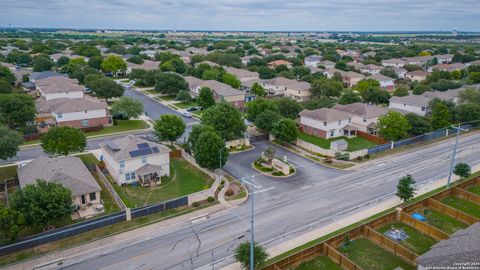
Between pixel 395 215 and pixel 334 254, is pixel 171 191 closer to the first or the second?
pixel 334 254

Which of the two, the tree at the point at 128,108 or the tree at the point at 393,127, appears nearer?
the tree at the point at 393,127

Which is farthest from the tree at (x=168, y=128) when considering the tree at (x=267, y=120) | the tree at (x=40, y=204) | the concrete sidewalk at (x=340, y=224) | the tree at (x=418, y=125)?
the tree at (x=418, y=125)

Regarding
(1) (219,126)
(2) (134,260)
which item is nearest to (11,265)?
(2) (134,260)

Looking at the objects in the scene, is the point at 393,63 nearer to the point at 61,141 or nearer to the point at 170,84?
the point at 170,84

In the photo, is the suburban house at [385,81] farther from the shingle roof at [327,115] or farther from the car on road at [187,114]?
the car on road at [187,114]

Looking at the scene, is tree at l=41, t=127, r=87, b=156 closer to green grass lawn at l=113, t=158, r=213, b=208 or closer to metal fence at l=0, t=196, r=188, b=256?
green grass lawn at l=113, t=158, r=213, b=208

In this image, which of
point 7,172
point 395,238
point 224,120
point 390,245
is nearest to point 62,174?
point 7,172
